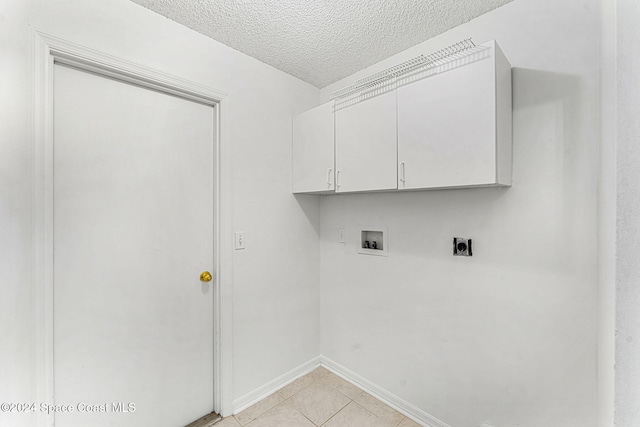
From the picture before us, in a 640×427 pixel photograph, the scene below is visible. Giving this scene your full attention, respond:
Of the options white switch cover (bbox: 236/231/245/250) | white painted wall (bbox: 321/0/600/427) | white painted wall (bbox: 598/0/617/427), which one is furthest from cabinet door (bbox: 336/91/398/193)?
white painted wall (bbox: 598/0/617/427)

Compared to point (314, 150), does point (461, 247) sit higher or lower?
lower

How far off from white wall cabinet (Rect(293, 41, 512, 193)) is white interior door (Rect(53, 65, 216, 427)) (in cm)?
88

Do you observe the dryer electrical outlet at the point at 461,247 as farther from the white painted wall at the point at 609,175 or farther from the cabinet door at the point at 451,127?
the white painted wall at the point at 609,175

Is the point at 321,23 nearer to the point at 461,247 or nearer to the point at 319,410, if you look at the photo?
the point at 461,247

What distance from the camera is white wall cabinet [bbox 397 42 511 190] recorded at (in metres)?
1.24

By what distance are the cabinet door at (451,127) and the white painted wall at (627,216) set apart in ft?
3.05

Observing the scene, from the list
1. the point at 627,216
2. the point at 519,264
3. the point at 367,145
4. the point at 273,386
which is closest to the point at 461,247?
the point at 519,264

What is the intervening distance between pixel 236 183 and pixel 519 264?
169 centimetres

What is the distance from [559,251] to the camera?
50.1 inches

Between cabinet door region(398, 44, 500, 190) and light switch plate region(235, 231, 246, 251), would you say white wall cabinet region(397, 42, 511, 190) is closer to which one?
cabinet door region(398, 44, 500, 190)

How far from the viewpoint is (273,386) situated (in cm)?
203

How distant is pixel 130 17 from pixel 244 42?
1.99 feet

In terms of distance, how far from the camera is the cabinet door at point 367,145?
5.19ft

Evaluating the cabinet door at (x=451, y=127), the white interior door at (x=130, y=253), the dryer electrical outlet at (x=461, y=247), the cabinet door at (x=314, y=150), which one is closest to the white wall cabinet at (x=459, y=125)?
the cabinet door at (x=451, y=127)
